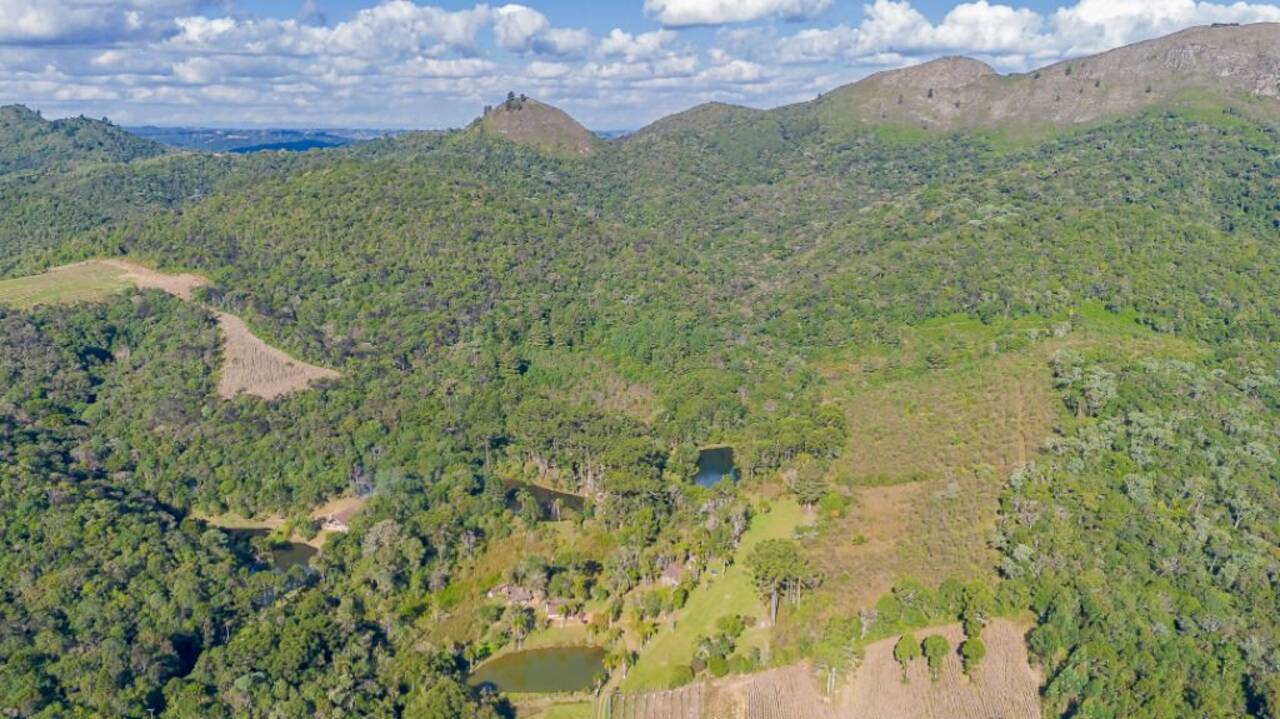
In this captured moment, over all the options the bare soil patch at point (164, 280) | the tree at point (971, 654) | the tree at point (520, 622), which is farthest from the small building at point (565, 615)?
the bare soil patch at point (164, 280)

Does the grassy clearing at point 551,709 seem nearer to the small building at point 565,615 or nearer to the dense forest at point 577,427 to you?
the dense forest at point 577,427

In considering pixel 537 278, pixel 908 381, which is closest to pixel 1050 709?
pixel 908 381

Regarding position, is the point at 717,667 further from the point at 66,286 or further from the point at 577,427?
the point at 66,286

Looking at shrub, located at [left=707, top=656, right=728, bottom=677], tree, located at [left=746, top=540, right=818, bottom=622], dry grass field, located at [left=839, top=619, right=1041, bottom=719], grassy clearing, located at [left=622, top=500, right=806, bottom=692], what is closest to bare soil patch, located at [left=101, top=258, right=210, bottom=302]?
grassy clearing, located at [left=622, top=500, right=806, bottom=692]

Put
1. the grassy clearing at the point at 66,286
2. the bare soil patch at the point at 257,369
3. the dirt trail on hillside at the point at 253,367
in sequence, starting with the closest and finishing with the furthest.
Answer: the bare soil patch at the point at 257,369, the dirt trail on hillside at the point at 253,367, the grassy clearing at the point at 66,286

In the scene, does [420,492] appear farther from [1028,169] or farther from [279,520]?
[1028,169]

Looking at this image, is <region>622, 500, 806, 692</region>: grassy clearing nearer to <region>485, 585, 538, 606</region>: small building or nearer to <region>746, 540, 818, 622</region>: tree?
<region>746, 540, 818, 622</region>: tree

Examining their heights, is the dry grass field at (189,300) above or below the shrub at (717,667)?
above
